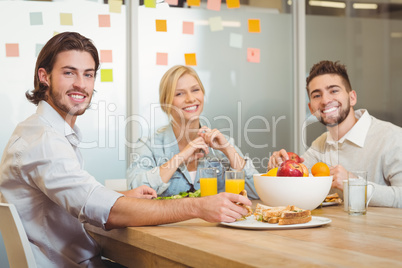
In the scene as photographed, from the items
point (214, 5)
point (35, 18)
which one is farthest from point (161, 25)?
point (35, 18)

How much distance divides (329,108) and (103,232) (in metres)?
1.37

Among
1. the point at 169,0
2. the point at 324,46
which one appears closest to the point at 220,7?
the point at 169,0

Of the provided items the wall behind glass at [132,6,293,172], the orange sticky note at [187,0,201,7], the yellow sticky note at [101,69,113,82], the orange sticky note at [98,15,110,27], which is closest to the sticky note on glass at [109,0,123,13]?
the orange sticky note at [98,15,110,27]

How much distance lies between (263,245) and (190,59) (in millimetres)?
2461

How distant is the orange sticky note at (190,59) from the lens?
3.44 m

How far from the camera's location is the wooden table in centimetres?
97

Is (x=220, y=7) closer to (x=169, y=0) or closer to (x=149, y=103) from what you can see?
(x=169, y=0)

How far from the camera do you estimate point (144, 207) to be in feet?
4.54

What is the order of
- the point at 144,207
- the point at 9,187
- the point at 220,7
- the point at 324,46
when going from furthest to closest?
the point at 324,46 < the point at 220,7 < the point at 9,187 < the point at 144,207

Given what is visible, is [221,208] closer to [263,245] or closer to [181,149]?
[263,245]

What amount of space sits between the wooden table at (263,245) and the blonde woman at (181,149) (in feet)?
2.41

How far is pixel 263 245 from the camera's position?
43.8 inches

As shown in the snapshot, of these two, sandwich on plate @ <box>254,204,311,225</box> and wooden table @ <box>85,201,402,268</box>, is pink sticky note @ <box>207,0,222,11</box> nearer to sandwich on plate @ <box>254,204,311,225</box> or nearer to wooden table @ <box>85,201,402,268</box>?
wooden table @ <box>85,201,402,268</box>

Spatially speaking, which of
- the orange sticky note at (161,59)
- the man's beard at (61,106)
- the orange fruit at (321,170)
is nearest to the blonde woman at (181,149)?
the orange fruit at (321,170)
